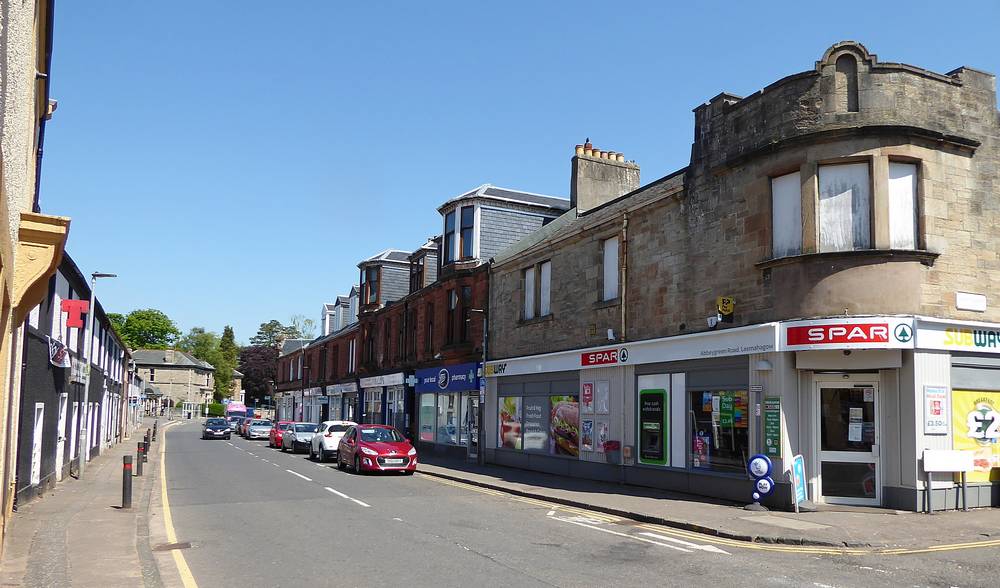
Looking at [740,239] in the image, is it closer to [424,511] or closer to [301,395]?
[424,511]

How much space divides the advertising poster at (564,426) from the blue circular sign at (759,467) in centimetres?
816

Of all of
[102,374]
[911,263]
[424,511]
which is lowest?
[424,511]

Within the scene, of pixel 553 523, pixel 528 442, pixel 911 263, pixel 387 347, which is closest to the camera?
pixel 553 523

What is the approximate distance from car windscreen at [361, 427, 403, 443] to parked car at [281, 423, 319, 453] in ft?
37.6

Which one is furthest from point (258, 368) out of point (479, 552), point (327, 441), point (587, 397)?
point (479, 552)

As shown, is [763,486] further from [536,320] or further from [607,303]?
[536,320]

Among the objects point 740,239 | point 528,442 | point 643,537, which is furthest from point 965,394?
point 528,442

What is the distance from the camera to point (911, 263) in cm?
1513

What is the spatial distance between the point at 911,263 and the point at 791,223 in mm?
2312

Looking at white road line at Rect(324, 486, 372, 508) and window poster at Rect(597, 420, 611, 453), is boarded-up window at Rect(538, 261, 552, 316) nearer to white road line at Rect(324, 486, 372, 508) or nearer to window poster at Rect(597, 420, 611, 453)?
window poster at Rect(597, 420, 611, 453)

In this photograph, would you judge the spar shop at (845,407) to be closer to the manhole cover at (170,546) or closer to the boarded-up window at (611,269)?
the boarded-up window at (611,269)

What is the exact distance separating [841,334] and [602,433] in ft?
27.1

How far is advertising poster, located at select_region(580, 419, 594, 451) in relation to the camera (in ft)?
72.6

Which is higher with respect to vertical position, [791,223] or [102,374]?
[791,223]
